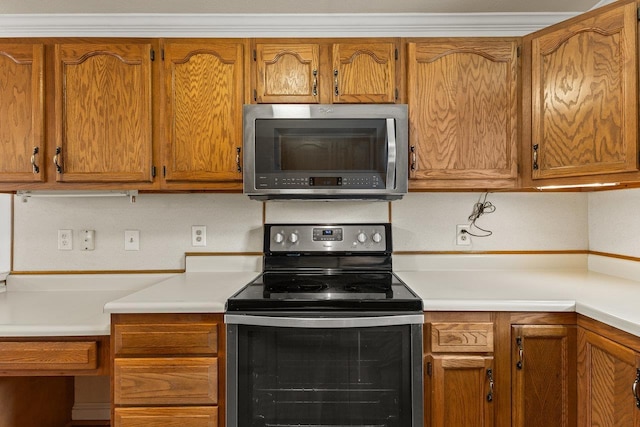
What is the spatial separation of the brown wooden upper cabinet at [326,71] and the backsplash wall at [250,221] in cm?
58

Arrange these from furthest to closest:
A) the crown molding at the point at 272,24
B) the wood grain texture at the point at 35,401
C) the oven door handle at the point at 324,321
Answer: the crown molding at the point at 272,24, the wood grain texture at the point at 35,401, the oven door handle at the point at 324,321

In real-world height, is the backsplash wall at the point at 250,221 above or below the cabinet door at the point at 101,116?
below

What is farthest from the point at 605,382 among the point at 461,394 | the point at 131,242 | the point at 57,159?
the point at 57,159

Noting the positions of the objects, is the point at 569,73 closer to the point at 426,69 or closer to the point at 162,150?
the point at 426,69

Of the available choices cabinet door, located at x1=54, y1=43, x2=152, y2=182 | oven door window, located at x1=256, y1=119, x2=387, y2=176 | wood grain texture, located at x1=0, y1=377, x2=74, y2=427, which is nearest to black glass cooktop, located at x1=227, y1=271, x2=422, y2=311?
oven door window, located at x1=256, y1=119, x2=387, y2=176

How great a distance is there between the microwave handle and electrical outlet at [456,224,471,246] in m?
0.62

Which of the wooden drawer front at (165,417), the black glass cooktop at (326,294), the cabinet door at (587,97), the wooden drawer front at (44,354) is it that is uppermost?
the cabinet door at (587,97)

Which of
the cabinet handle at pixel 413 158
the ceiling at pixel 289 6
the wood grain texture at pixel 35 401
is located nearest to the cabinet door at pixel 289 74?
the ceiling at pixel 289 6

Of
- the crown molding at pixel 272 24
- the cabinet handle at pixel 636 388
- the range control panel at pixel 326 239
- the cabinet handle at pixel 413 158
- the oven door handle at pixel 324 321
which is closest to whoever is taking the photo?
the cabinet handle at pixel 636 388

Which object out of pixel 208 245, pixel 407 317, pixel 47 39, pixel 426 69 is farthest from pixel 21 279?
pixel 426 69

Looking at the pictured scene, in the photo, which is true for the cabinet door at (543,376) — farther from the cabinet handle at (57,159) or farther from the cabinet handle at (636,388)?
the cabinet handle at (57,159)

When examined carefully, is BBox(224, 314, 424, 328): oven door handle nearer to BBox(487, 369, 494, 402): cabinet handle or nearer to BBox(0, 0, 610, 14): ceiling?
BBox(487, 369, 494, 402): cabinet handle

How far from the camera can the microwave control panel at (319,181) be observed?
5.74 ft

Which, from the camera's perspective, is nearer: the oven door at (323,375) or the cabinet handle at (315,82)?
the oven door at (323,375)
